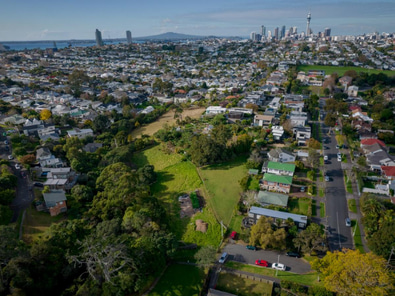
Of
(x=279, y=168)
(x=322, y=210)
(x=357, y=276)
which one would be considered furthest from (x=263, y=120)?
(x=357, y=276)

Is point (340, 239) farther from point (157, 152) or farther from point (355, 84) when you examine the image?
point (355, 84)

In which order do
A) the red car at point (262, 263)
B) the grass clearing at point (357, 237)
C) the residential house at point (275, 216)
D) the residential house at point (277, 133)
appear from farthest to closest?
the residential house at point (277, 133) < the residential house at point (275, 216) < the grass clearing at point (357, 237) < the red car at point (262, 263)

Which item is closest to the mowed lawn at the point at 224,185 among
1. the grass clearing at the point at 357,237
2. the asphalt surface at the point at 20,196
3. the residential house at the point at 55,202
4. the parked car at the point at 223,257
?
the parked car at the point at 223,257

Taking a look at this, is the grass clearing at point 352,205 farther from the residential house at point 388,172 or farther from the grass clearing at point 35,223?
the grass clearing at point 35,223

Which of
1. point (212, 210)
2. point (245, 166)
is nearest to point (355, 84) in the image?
point (245, 166)

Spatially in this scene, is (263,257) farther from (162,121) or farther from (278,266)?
(162,121)
